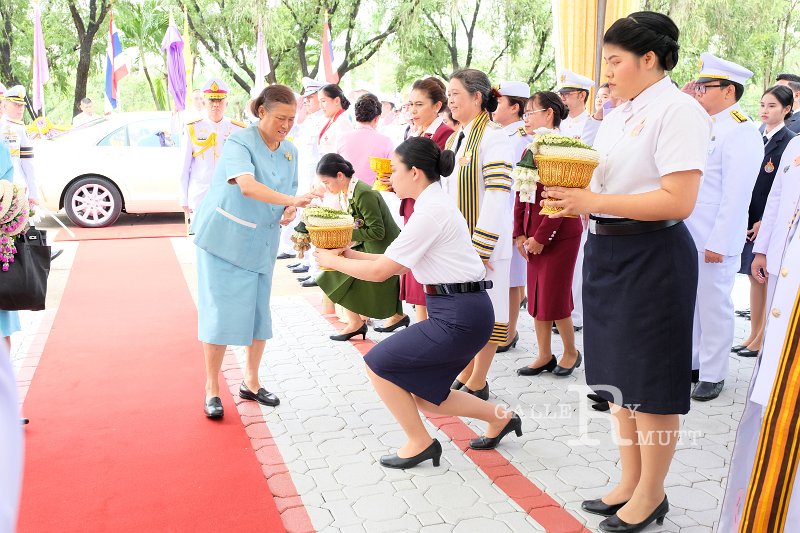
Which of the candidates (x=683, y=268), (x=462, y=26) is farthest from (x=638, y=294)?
(x=462, y=26)

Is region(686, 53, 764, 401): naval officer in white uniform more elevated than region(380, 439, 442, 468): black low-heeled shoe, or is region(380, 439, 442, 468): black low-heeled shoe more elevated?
region(686, 53, 764, 401): naval officer in white uniform

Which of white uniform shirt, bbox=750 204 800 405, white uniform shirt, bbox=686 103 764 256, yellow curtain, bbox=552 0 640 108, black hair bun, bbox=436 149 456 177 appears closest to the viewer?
white uniform shirt, bbox=750 204 800 405

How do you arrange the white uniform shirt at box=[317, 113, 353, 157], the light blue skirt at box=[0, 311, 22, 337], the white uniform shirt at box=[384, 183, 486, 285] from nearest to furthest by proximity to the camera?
the white uniform shirt at box=[384, 183, 486, 285]
the light blue skirt at box=[0, 311, 22, 337]
the white uniform shirt at box=[317, 113, 353, 157]

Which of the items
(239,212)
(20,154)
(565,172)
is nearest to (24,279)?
(239,212)

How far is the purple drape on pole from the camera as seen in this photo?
1222cm

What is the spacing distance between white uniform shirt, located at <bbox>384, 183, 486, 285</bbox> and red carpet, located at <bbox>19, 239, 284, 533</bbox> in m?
1.23

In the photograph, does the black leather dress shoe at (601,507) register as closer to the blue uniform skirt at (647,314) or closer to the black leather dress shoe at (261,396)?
the blue uniform skirt at (647,314)

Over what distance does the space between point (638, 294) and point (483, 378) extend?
6.03 ft

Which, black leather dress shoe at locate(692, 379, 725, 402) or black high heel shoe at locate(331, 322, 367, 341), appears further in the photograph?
black high heel shoe at locate(331, 322, 367, 341)

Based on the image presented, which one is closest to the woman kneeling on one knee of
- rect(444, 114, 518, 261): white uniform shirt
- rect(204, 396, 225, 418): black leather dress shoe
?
rect(444, 114, 518, 261): white uniform shirt

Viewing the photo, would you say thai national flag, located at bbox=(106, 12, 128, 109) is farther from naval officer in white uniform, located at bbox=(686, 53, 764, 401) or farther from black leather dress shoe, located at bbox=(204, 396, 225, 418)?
naval officer in white uniform, located at bbox=(686, 53, 764, 401)

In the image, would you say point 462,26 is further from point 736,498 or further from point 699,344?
point 736,498

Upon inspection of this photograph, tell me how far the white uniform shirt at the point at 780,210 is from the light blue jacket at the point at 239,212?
9.58ft

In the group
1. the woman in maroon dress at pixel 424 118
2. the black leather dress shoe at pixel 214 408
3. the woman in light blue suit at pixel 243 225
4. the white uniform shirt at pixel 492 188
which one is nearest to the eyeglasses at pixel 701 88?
the white uniform shirt at pixel 492 188
